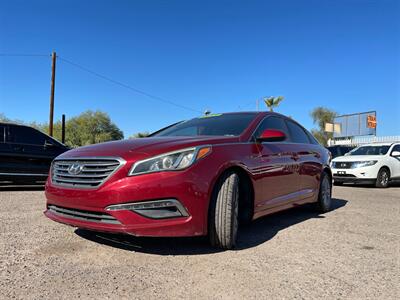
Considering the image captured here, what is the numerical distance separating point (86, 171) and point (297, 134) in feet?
11.0

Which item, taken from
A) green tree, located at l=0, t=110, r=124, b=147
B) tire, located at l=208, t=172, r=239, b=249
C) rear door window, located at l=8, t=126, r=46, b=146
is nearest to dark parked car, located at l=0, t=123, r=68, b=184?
rear door window, located at l=8, t=126, r=46, b=146

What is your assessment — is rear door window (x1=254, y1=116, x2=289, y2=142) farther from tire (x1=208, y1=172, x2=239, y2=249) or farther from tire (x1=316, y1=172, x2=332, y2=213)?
A: tire (x1=316, y1=172, x2=332, y2=213)

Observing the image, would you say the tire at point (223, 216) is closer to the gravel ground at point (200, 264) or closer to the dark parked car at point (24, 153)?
the gravel ground at point (200, 264)

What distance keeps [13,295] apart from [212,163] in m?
1.84

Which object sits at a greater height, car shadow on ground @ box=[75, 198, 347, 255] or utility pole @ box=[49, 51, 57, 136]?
utility pole @ box=[49, 51, 57, 136]

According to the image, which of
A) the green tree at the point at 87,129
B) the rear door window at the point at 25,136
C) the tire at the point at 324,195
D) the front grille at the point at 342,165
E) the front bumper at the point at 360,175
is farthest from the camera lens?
the green tree at the point at 87,129

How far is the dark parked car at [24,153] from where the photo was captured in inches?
310

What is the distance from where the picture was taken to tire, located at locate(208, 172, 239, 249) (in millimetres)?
3305

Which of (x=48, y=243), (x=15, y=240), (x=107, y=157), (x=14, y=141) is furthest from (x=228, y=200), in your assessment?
(x=14, y=141)

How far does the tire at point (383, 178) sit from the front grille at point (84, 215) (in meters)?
10.3

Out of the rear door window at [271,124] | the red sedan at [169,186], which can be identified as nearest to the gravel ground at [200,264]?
the red sedan at [169,186]

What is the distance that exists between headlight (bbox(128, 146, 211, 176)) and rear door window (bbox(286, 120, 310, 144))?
2372 millimetres

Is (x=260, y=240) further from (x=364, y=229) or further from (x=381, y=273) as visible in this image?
(x=364, y=229)

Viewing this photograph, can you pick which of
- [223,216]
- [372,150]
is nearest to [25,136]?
[223,216]
